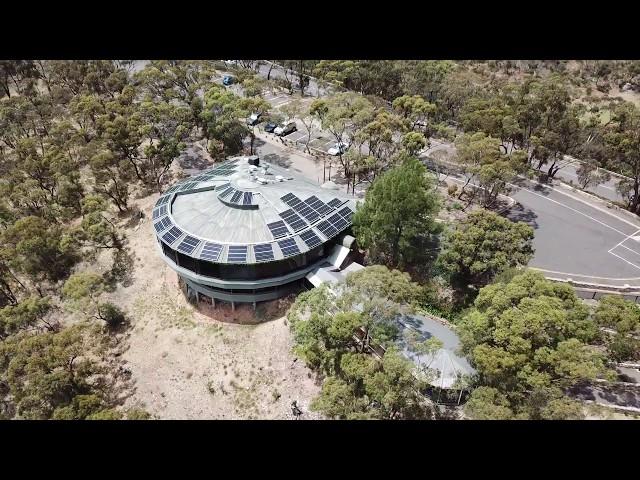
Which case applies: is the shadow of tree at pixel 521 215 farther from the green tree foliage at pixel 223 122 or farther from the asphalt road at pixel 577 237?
the green tree foliage at pixel 223 122

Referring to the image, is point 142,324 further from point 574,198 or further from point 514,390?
point 574,198

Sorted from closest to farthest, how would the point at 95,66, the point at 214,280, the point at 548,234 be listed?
the point at 214,280, the point at 548,234, the point at 95,66

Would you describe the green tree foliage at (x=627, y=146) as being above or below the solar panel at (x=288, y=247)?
above

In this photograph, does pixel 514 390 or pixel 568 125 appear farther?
pixel 568 125

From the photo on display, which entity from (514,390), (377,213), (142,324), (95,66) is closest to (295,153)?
(377,213)

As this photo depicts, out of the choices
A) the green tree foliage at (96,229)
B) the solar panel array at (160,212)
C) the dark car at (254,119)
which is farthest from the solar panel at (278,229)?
the dark car at (254,119)

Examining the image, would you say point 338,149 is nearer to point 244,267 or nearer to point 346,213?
point 346,213

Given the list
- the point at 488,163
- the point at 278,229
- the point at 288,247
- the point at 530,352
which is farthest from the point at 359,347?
the point at 488,163
